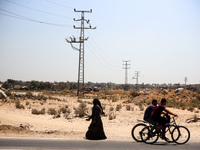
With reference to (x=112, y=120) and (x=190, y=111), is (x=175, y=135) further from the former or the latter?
(x=190, y=111)

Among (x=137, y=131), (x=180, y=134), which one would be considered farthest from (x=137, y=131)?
(x=180, y=134)

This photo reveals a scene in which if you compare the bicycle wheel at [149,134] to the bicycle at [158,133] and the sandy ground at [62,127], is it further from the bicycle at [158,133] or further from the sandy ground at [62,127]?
the sandy ground at [62,127]

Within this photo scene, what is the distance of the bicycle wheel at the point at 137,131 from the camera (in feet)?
32.5

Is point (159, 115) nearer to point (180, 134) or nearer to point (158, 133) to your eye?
point (158, 133)

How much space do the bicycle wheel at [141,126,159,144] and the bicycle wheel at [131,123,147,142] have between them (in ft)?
0.60

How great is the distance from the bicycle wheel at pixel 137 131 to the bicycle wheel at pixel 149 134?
0.60 ft

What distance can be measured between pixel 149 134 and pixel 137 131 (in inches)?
19.9

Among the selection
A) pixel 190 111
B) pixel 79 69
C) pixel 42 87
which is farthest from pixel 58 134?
pixel 42 87

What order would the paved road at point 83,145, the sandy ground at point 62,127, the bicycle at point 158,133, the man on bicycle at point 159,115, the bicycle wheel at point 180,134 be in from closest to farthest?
1. the paved road at point 83,145
2. the man on bicycle at point 159,115
3. the bicycle at point 158,133
4. the bicycle wheel at point 180,134
5. the sandy ground at point 62,127

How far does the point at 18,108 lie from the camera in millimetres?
24078

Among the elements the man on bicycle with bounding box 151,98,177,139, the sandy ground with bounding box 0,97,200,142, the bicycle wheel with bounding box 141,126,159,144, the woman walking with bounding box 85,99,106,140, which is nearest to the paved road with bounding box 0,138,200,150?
the bicycle wheel with bounding box 141,126,159,144

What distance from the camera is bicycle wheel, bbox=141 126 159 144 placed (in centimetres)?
972

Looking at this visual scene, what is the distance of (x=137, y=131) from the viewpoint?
1003 cm

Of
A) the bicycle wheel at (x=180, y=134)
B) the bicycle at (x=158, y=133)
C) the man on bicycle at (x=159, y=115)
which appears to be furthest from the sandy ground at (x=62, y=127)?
the man on bicycle at (x=159, y=115)
